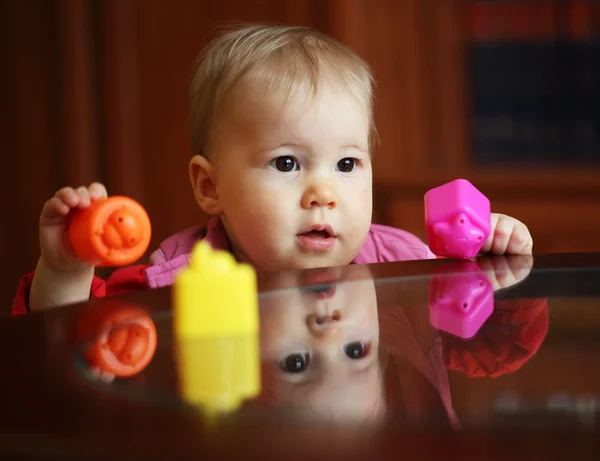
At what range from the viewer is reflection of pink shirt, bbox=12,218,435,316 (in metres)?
1.07

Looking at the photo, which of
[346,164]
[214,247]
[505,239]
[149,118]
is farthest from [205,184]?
[149,118]

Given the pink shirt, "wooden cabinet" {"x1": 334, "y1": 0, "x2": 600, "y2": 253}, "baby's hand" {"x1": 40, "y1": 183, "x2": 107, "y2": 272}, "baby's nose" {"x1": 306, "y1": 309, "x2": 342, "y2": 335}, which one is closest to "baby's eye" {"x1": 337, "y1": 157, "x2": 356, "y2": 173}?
the pink shirt

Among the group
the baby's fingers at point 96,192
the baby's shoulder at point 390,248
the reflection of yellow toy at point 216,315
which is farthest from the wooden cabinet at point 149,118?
the reflection of yellow toy at point 216,315

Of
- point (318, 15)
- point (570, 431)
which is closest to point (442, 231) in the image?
point (570, 431)

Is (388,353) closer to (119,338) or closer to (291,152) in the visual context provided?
(119,338)

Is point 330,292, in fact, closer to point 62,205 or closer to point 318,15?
point 62,205

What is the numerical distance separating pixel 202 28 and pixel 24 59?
19.0 inches

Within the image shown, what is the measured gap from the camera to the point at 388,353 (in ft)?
1.71

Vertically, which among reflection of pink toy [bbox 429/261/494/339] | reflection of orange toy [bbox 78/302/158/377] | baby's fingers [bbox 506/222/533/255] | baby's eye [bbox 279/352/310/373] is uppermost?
reflection of orange toy [bbox 78/302/158/377]

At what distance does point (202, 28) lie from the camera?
8.07 feet

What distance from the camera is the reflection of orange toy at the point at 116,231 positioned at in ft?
2.64

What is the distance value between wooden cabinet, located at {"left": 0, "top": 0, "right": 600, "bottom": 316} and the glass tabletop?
5.80 ft

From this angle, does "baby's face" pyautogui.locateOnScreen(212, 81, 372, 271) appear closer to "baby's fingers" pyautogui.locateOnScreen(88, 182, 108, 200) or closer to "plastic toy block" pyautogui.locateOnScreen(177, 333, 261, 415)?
"baby's fingers" pyautogui.locateOnScreen(88, 182, 108, 200)

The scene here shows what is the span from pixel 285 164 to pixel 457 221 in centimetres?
26
